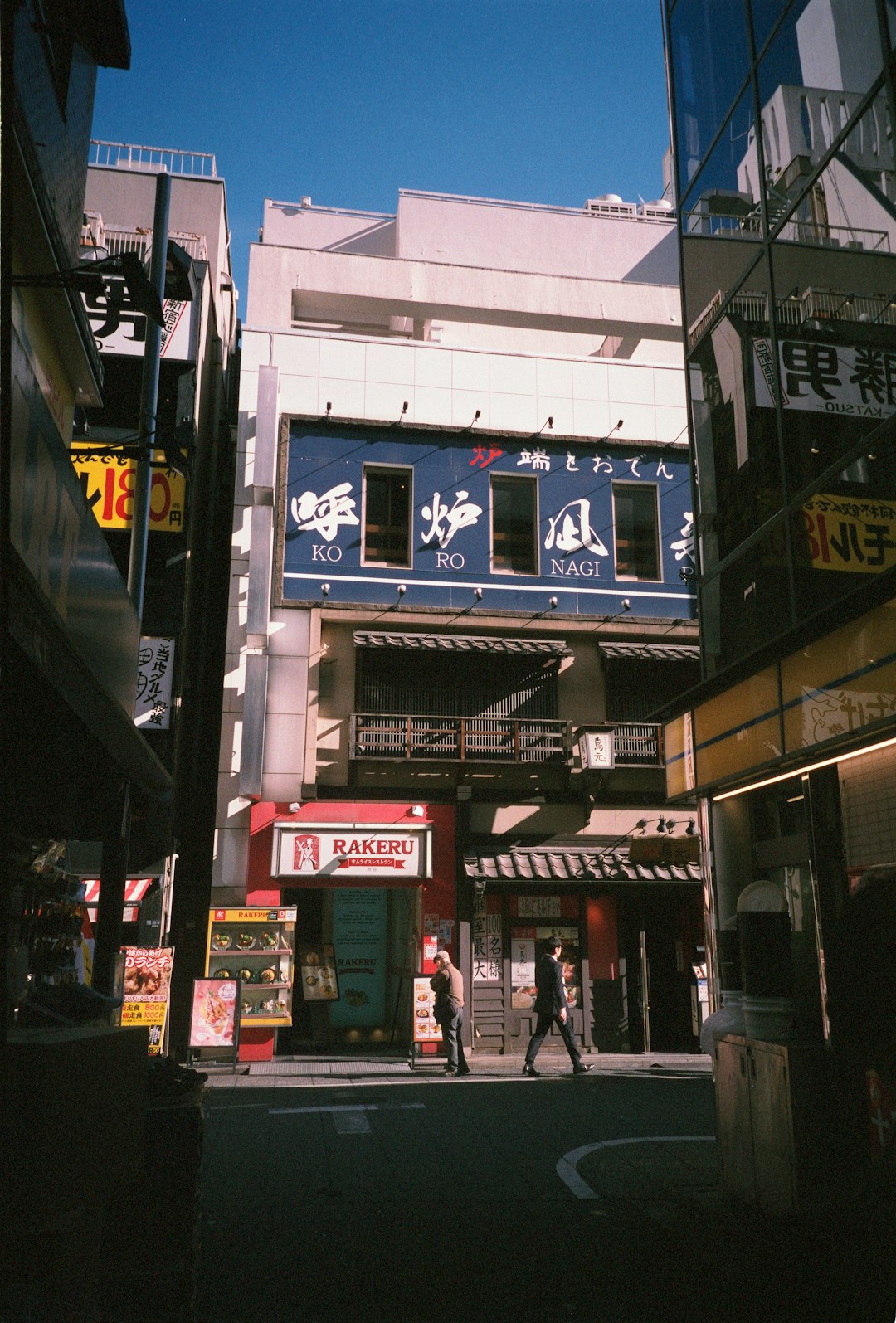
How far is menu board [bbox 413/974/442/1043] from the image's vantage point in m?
16.4

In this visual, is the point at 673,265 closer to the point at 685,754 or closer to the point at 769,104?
the point at 769,104

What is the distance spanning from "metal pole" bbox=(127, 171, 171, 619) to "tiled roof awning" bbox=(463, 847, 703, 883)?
35.9ft

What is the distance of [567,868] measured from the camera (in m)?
19.3

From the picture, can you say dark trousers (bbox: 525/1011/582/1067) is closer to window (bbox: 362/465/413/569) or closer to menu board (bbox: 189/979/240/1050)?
menu board (bbox: 189/979/240/1050)

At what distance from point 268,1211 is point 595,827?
14643 millimetres

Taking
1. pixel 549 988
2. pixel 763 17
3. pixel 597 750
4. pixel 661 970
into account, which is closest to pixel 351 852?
pixel 597 750

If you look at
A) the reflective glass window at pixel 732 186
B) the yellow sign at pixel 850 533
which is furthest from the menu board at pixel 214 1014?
the reflective glass window at pixel 732 186

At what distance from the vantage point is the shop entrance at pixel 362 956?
Answer: 20.3 metres

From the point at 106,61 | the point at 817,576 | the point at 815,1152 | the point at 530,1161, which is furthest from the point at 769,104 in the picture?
the point at 530,1161

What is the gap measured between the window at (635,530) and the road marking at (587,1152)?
14.4m

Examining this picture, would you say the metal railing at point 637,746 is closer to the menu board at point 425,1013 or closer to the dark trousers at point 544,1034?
the menu board at point 425,1013

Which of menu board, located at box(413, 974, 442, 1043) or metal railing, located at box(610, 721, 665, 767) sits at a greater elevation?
metal railing, located at box(610, 721, 665, 767)

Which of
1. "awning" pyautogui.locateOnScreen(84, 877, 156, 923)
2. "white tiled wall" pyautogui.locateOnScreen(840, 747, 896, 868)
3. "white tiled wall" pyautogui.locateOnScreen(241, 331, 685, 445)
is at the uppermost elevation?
"white tiled wall" pyautogui.locateOnScreen(241, 331, 685, 445)

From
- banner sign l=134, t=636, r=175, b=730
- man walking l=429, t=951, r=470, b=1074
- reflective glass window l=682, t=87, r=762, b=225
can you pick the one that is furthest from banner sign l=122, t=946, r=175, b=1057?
reflective glass window l=682, t=87, r=762, b=225
